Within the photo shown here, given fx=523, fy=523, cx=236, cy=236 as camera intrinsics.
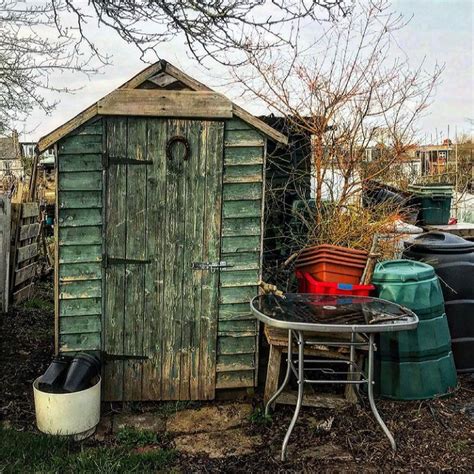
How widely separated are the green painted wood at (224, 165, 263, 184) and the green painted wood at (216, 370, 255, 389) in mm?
1562

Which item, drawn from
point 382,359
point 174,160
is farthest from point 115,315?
point 382,359

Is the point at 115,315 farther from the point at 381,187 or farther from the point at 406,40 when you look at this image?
the point at 406,40

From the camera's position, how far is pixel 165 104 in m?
3.94

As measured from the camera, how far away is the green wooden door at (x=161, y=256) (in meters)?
3.97

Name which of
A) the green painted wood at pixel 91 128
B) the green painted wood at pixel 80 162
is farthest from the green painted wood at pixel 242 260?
the green painted wood at pixel 91 128

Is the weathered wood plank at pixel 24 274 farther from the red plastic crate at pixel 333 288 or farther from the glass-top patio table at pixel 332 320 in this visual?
the glass-top patio table at pixel 332 320

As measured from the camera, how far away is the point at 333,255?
181 inches

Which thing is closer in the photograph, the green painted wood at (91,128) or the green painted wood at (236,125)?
the green painted wood at (91,128)

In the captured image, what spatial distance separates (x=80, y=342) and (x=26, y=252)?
11.1 feet

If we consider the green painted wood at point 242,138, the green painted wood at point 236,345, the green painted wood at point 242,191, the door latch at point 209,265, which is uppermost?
the green painted wood at point 242,138

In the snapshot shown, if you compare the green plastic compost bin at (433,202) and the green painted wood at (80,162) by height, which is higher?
the green painted wood at (80,162)

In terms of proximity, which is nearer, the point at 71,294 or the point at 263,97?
the point at 71,294

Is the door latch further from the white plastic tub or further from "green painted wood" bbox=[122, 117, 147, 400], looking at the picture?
the white plastic tub

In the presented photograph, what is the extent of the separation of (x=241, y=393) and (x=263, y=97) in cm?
345
